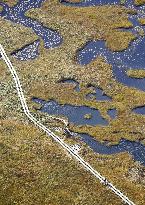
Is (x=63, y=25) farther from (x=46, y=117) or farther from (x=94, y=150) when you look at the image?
(x=94, y=150)

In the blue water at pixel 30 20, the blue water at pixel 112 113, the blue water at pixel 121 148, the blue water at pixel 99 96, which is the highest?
the blue water at pixel 30 20

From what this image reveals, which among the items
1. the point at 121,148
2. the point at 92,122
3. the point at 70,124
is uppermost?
the point at 70,124

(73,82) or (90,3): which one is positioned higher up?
(90,3)

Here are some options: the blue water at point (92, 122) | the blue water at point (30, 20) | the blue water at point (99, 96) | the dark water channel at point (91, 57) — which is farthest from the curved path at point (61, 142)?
the blue water at point (30, 20)

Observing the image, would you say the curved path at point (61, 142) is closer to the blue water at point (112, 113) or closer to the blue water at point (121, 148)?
the blue water at point (121, 148)

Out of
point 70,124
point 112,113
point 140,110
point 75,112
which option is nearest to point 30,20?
point 75,112

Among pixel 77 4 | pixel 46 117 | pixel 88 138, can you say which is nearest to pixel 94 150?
pixel 88 138

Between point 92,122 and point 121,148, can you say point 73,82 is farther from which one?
point 121,148
